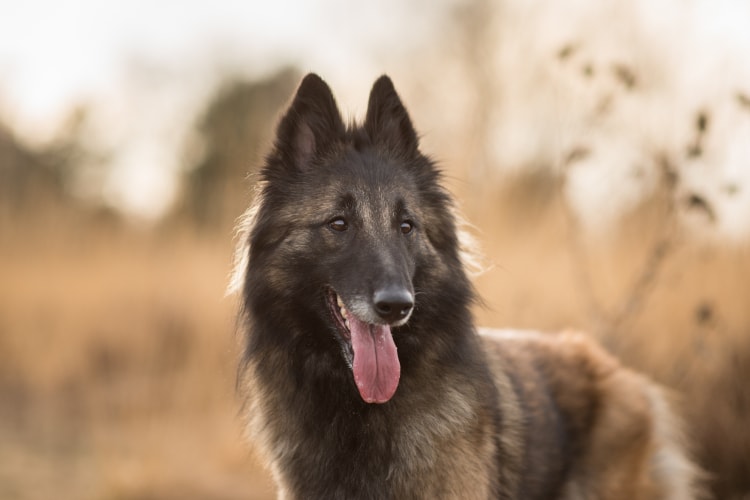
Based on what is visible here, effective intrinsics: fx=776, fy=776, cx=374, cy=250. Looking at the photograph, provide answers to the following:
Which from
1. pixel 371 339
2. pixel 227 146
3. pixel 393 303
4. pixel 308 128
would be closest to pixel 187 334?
pixel 227 146

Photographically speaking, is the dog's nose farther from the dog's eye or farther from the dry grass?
the dry grass

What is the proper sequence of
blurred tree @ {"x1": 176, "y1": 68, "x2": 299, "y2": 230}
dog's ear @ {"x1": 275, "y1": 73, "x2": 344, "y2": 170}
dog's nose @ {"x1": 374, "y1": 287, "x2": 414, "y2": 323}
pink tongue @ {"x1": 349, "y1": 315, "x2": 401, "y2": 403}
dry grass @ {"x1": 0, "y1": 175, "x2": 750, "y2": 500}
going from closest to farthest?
dog's nose @ {"x1": 374, "y1": 287, "x2": 414, "y2": 323}, pink tongue @ {"x1": 349, "y1": 315, "x2": 401, "y2": 403}, dog's ear @ {"x1": 275, "y1": 73, "x2": 344, "y2": 170}, dry grass @ {"x1": 0, "y1": 175, "x2": 750, "y2": 500}, blurred tree @ {"x1": 176, "y1": 68, "x2": 299, "y2": 230}

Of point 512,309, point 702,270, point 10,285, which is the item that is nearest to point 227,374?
point 512,309

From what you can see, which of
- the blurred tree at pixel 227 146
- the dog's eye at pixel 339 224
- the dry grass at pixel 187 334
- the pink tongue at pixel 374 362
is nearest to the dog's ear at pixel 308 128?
the dog's eye at pixel 339 224

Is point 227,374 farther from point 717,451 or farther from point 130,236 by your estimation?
point 717,451

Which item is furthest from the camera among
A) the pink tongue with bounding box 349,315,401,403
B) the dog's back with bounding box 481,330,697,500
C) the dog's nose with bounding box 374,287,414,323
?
the dog's back with bounding box 481,330,697,500

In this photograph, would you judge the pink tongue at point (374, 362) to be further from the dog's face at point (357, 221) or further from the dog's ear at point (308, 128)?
the dog's ear at point (308, 128)

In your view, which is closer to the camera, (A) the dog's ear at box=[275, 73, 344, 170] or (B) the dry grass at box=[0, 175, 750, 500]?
(A) the dog's ear at box=[275, 73, 344, 170]

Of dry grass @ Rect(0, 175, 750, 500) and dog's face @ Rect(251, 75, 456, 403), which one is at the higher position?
dog's face @ Rect(251, 75, 456, 403)

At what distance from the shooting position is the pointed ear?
3.79m

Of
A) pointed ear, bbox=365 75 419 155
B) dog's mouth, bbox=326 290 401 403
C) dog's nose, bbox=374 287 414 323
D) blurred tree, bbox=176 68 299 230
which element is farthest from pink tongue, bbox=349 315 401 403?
blurred tree, bbox=176 68 299 230

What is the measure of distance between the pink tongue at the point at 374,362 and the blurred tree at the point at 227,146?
360 centimetres

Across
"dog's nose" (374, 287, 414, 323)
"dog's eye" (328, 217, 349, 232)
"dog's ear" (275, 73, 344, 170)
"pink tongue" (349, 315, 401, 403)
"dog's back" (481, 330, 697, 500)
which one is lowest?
"dog's back" (481, 330, 697, 500)

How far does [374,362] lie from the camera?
3.22 meters
